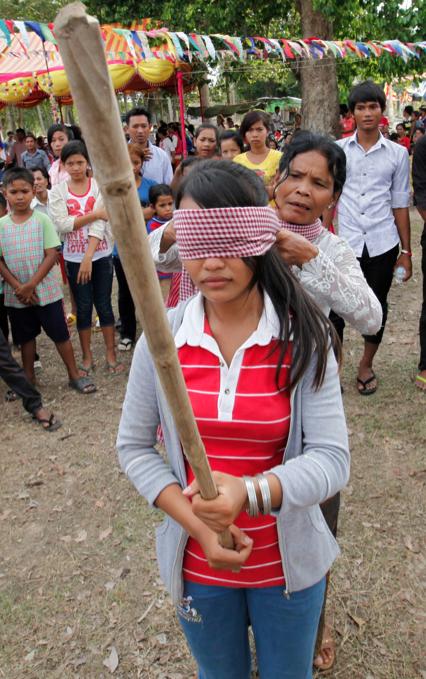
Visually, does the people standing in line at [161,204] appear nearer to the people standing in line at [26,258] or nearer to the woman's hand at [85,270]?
the woman's hand at [85,270]

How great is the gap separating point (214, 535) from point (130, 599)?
5.55ft

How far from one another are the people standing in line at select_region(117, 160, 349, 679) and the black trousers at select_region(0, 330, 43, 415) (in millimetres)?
2942

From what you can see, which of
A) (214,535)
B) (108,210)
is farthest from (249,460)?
(108,210)

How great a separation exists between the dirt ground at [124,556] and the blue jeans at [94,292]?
94 centimetres

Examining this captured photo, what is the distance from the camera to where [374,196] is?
12.7ft

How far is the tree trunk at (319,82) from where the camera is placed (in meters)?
9.73

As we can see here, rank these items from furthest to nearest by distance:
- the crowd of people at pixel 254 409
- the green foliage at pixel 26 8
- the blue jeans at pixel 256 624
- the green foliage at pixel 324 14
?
the green foliage at pixel 26 8
the green foliage at pixel 324 14
the blue jeans at pixel 256 624
the crowd of people at pixel 254 409

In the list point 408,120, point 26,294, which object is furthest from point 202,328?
point 408,120

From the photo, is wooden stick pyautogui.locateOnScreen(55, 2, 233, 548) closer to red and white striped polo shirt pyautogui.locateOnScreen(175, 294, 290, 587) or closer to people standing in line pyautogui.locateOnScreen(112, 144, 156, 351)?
red and white striped polo shirt pyautogui.locateOnScreen(175, 294, 290, 587)

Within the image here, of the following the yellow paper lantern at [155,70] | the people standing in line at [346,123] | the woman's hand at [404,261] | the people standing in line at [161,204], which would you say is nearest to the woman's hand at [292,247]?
the woman's hand at [404,261]

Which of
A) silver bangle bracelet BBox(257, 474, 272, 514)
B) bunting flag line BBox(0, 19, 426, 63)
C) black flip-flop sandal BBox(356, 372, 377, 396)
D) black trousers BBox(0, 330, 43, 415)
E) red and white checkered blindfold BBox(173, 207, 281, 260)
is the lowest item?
black flip-flop sandal BBox(356, 372, 377, 396)

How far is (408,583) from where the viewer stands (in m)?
2.57

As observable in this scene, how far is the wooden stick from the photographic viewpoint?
559 millimetres

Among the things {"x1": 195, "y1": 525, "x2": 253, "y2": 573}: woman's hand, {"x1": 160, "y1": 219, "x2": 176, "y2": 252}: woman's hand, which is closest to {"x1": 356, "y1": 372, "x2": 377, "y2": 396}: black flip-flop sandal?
{"x1": 160, "y1": 219, "x2": 176, "y2": 252}: woman's hand
